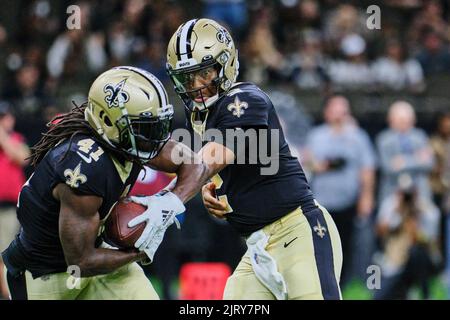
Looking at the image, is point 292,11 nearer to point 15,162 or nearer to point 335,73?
point 335,73

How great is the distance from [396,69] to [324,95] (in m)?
1.46

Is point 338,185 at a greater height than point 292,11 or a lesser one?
lesser

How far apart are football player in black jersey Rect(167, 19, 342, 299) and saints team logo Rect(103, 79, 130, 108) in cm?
56

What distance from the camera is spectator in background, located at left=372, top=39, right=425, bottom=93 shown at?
1166 cm

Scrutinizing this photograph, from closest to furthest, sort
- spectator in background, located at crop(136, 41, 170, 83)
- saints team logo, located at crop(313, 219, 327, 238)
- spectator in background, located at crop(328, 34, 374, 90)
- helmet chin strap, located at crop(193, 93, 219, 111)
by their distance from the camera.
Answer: saints team logo, located at crop(313, 219, 327, 238) < helmet chin strap, located at crop(193, 93, 219, 111) < spectator in background, located at crop(136, 41, 170, 83) < spectator in background, located at crop(328, 34, 374, 90)

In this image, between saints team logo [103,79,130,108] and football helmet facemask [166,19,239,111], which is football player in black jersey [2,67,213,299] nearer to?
saints team logo [103,79,130,108]

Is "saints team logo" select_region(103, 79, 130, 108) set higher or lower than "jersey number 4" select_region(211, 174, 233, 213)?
higher

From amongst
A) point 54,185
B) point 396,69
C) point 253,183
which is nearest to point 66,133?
point 54,185

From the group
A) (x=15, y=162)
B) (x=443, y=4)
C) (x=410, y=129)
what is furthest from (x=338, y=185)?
(x=443, y=4)

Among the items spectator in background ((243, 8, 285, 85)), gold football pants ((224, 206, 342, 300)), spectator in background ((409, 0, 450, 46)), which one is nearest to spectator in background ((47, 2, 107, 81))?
spectator in background ((243, 8, 285, 85))

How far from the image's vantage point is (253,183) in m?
5.45

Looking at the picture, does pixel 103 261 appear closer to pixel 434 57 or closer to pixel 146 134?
pixel 146 134

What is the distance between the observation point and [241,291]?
5.48m

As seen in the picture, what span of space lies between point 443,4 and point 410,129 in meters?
3.65
